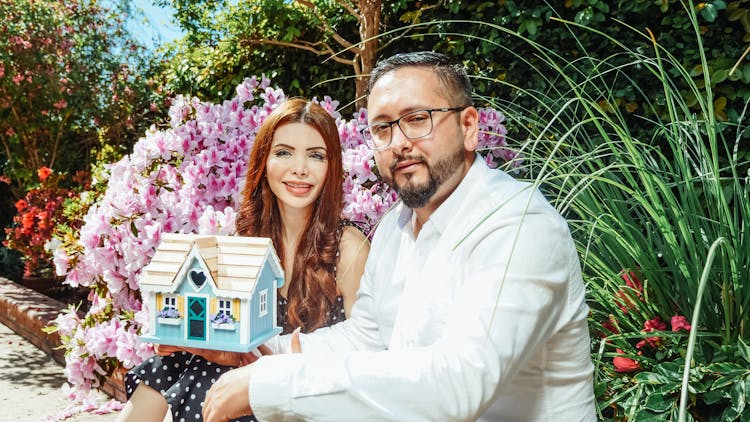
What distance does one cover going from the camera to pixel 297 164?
2479 millimetres

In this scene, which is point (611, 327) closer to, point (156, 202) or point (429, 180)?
point (429, 180)

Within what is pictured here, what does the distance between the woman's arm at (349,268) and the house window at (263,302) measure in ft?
2.81

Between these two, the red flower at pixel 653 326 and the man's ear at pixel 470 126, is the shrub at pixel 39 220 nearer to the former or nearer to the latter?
the man's ear at pixel 470 126

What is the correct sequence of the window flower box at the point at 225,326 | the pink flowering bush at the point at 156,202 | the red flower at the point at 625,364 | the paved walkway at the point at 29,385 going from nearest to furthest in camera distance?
the window flower box at the point at 225,326 < the red flower at the point at 625,364 < the pink flowering bush at the point at 156,202 < the paved walkway at the point at 29,385

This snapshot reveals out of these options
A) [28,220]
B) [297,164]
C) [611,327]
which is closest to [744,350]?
[611,327]

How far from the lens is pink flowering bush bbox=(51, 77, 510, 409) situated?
3.01m

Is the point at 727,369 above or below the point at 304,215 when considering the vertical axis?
below

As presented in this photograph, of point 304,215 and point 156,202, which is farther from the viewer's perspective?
point 156,202

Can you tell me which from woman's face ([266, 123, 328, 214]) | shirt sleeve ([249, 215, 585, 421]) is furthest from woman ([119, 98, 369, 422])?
shirt sleeve ([249, 215, 585, 421])

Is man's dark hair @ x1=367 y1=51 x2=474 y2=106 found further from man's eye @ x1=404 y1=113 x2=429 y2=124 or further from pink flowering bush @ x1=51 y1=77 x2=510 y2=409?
pink flowering bush @ x1=51 y1=77 x2=510 y2=409

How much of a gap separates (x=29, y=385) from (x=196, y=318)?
13.6ft

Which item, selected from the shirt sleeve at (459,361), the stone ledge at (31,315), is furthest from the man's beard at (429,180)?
the stone ledge at (31,315)

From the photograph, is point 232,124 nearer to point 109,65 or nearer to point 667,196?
point 667,196

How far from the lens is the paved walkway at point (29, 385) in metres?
4.31
